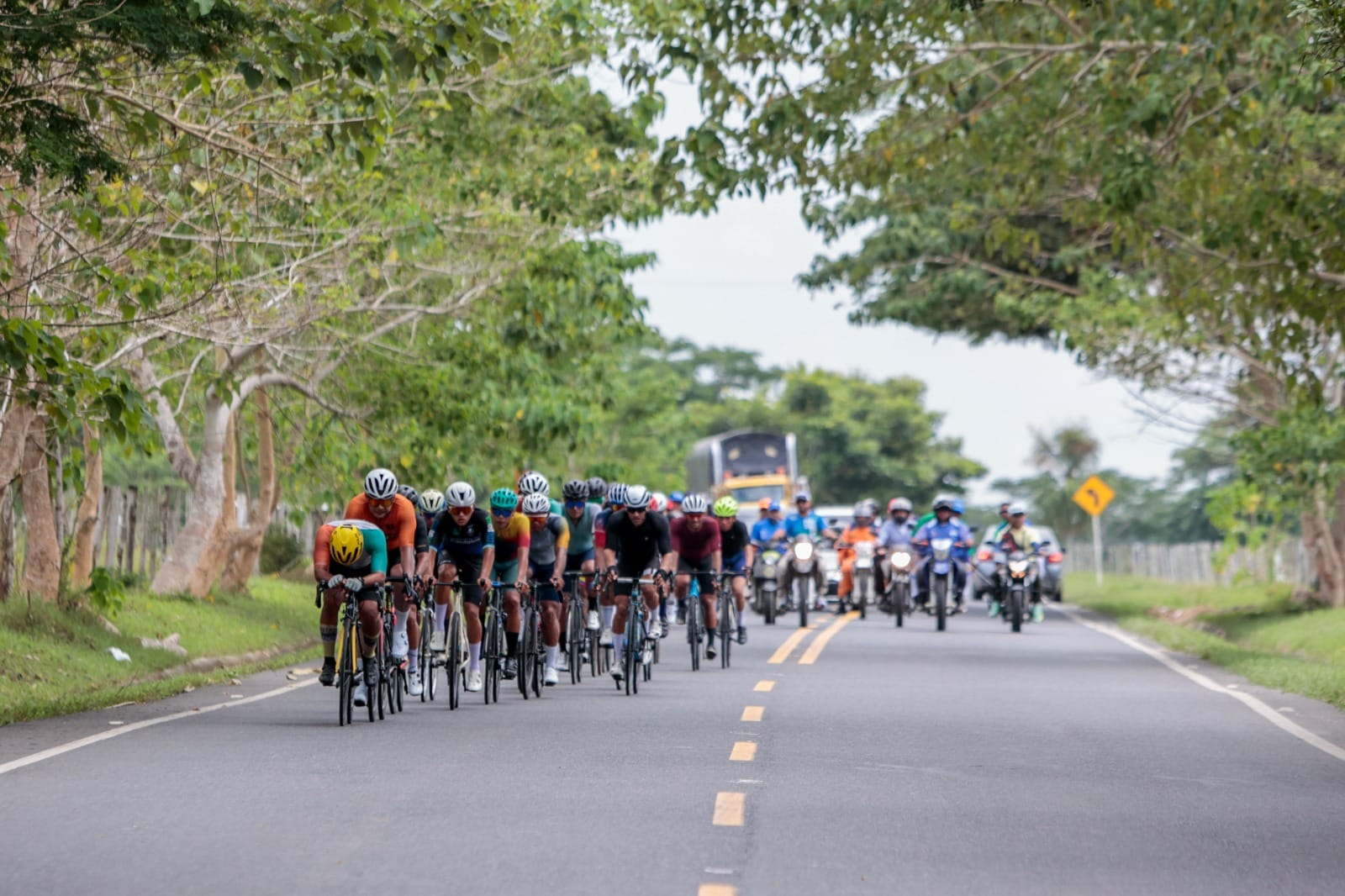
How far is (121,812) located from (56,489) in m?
11.9

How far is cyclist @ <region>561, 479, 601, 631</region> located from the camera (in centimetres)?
1877

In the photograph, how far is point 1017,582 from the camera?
3002 cm

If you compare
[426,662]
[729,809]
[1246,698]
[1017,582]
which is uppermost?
[1017,582]

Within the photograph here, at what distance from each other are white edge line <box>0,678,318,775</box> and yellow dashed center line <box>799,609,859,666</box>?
Answer: 6021 mm

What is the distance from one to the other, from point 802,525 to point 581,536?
14.6m

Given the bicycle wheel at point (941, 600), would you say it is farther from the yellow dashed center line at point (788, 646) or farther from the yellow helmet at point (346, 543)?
the yellow helmet at point (346, 543)

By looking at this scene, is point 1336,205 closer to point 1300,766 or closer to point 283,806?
point 1300,766

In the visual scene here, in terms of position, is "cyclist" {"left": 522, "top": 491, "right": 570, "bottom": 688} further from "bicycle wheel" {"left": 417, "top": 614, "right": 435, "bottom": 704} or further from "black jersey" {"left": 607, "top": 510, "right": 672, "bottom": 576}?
"bicycle wheel" {"left": 417, "top": 614, "right": 435, "bottom": 704}

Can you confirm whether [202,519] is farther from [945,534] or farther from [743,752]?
[743,752]

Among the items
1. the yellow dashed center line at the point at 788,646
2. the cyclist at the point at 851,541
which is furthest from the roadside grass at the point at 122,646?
the cyclist at the point at 851,541

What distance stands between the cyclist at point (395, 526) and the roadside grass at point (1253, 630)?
7708mm

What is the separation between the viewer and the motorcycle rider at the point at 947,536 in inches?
1183

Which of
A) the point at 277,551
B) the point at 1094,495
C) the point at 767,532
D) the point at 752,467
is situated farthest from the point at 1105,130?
the point at 752,467

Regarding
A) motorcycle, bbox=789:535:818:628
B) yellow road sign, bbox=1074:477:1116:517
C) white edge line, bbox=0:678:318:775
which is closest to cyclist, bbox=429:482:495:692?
white edge line, bbox=0:678:318:775
